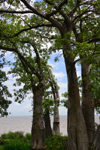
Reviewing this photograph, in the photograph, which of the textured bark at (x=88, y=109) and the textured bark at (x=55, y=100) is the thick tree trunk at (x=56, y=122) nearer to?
the textured bark at (x=55, y=100)

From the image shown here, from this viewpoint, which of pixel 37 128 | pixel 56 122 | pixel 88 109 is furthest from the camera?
pixel 56 122

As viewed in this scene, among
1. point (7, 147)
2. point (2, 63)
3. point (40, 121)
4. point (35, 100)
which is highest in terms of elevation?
point (2, 63)

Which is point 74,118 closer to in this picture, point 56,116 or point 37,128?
point 37,128

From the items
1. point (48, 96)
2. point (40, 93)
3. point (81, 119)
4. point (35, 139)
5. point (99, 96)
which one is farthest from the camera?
point (48, 96)

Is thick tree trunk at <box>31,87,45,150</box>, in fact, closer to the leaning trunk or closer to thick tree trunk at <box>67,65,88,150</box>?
thick tree trunk at <box>67,65,88,150</box>

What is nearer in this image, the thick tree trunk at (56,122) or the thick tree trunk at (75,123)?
the thick tree trunk at (75,123)

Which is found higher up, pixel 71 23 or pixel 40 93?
pixel 71 23

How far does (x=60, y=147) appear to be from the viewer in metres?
12.9

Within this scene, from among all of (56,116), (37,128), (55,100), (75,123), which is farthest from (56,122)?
(75,123)

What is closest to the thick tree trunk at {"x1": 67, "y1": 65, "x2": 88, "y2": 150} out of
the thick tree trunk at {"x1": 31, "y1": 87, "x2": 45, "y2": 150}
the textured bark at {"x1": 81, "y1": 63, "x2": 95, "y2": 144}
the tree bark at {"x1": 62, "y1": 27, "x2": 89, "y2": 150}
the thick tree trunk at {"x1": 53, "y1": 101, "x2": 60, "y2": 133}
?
the tree bark at {"x1": 62, "y1": 27, "x2": 89, "y2": 150}

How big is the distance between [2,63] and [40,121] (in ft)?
17.1

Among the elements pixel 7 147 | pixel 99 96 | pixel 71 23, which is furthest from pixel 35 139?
pixel 71 23

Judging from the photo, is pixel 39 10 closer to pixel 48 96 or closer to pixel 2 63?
pixel 2 63

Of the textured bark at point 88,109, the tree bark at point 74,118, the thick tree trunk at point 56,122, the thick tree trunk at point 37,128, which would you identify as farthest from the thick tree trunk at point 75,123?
the thick tree trunk at point 56,122
